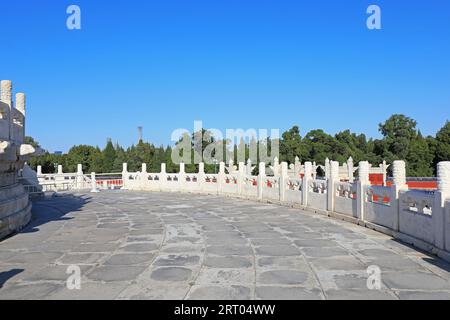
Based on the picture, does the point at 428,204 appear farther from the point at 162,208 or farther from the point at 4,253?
the point at 162,208

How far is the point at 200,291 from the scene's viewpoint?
4375mm

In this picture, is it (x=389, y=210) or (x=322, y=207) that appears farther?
(x=322, y=207)

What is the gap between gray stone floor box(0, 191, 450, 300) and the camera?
4391mm

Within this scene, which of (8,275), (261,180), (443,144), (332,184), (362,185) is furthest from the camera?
(443,144)

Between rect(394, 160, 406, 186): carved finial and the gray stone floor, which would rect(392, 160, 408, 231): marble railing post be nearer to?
rect(394, 160, 406, 186): carved finial

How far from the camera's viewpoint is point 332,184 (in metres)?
10.7

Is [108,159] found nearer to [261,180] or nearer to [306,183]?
[261,180]

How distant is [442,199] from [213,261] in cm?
341

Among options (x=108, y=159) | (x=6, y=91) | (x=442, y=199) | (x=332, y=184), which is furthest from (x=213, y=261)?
(x=108, y=159)

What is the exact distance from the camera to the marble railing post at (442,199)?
19.0 feet

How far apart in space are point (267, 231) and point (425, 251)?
10.3ft

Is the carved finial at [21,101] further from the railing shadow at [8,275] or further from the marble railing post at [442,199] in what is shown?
the marble railing post at [442,199]
